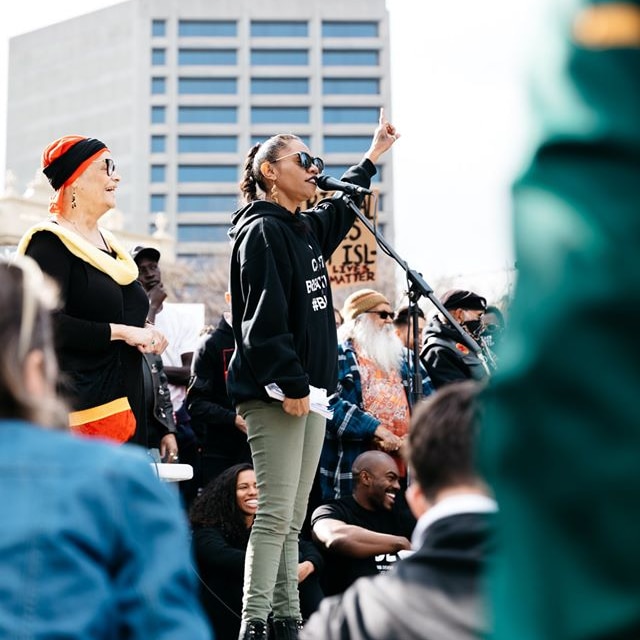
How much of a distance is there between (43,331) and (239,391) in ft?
11.3

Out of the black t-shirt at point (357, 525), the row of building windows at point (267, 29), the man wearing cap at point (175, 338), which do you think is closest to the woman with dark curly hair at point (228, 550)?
the black t-shirt at point (357, 525)

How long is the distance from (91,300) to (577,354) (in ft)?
14.2

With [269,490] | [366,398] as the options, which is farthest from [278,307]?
[366,398]

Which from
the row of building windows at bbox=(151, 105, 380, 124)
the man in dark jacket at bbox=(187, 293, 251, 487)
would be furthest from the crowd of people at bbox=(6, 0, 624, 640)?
the row of building windows at bbox=(151, 105, 380, 124)

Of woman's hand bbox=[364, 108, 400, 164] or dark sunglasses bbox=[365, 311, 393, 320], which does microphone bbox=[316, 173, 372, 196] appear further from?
dark sunglasses bbox=[365, 311, 393, 320]

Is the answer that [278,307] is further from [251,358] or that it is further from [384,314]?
[384,314]

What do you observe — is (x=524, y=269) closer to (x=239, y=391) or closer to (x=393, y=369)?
(x=239, y=391)

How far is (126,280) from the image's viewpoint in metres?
5.49

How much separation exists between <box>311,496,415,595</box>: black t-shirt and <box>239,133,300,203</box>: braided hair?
7.27ft

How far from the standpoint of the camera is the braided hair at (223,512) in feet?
24.2

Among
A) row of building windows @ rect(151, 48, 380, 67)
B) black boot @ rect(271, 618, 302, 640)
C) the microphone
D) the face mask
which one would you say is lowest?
black boot @ rect(271, 618, 302, 640)

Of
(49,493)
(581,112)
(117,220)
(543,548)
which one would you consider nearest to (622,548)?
(543,548)

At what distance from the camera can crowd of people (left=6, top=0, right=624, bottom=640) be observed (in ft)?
3.84

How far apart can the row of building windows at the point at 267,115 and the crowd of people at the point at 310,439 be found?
110 m
